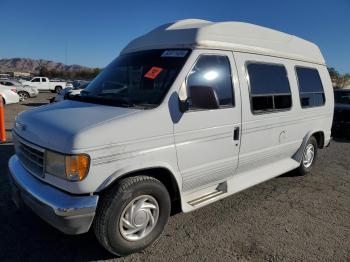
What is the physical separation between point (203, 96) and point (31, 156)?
185 centimetres

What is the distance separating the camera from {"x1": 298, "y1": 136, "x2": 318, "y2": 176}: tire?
6152mm

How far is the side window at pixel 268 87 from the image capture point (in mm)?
4492

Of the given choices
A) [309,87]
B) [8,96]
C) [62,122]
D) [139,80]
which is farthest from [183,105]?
[8,96]

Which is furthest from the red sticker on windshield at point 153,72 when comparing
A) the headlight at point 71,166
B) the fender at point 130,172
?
the headlight at point 71,166

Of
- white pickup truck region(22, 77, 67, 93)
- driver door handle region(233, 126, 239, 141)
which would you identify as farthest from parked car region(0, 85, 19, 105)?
white pickup truck region(22, 77, 67, 93)

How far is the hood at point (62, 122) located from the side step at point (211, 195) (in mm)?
1336

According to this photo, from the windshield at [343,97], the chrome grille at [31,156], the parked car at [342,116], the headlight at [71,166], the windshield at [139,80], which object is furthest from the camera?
the windshield at [343,97]

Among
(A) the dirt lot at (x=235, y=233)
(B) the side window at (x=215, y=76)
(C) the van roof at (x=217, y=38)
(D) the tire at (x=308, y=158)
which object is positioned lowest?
(A) the dirt lot at (x=235, y=233)

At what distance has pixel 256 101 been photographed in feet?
14.8

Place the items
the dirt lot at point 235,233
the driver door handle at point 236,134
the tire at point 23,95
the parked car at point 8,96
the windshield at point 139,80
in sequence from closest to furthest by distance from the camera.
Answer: the dirt lot at point 235,233, the windshield at point 139,80, the driver door handle at point 236,134, the parked car at point 8,96, the tire at point 23,95

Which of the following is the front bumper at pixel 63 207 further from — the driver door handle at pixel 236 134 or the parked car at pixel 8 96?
the parked car at pixel 8 96

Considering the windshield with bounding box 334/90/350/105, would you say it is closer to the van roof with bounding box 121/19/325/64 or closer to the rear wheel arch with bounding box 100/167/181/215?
the van roof with bounding box 121/19/325/64

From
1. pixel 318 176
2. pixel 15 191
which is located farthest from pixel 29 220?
pixel 318 176

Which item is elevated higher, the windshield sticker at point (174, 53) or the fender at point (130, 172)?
the windshield sticker at point (174, 53)
